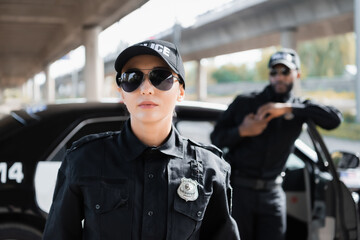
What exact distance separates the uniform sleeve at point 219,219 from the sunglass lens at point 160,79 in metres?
Answer: 0.37

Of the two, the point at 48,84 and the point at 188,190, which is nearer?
the point at 188,190

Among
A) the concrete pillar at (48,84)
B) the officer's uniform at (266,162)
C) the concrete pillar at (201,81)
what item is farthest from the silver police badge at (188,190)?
the concrete pillar at (201,81)

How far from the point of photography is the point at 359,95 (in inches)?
510

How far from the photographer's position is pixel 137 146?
4.91ft

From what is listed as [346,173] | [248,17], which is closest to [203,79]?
[248,17]

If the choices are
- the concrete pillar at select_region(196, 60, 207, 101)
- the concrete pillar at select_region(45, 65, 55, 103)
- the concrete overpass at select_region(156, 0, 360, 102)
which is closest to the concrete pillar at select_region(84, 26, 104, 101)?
the concrete overpass at select_region(156, 0, 360, 102)

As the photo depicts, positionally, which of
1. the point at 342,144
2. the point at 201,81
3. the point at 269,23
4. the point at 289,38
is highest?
the point at 269,23

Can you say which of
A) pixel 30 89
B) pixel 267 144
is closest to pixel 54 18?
pixel 267 144

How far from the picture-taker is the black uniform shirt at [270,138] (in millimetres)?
2959

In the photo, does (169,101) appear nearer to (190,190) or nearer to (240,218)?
(190,190)

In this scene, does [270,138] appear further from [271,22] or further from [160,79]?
Answer: [271,22]

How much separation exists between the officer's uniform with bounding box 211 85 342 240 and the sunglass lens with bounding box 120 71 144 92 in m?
1.62

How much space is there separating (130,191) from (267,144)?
5.64ft

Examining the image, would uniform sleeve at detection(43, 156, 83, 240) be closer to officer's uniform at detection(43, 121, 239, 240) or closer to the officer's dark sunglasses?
officer's uniform at detection(43, 121, 239, 240)
